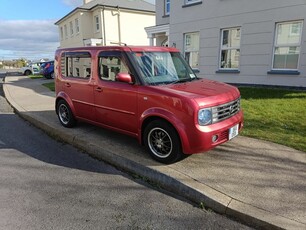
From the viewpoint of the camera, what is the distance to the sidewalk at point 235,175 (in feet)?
9.57

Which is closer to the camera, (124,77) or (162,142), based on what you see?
(162,142)

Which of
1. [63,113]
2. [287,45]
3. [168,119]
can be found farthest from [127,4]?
[168,119]

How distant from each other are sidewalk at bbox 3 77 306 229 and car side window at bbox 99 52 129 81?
128 cm

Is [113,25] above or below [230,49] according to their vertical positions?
above

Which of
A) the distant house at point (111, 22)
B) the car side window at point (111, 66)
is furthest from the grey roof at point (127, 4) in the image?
the car side window at point (111, 66)

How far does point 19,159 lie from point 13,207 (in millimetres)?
1672

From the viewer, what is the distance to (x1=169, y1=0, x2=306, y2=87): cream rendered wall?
33.6ft

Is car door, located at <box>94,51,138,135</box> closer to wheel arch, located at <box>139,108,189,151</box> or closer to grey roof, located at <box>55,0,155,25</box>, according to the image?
wheel arch, located at <box>139,108,189,151</box>

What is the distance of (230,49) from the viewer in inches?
484

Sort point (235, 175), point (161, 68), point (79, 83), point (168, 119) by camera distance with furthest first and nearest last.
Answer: point (79, 83) → point (161, 68) → point (168, 119) → point (235, 175)

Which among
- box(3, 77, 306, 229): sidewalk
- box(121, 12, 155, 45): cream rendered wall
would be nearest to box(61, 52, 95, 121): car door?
box(3, 77, 306, 229): sidewalk

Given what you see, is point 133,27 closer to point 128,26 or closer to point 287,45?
point 128,26

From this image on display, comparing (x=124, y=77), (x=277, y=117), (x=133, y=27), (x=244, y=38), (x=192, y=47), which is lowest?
(x=277, y=117)

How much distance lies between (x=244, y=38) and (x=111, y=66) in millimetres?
8693
